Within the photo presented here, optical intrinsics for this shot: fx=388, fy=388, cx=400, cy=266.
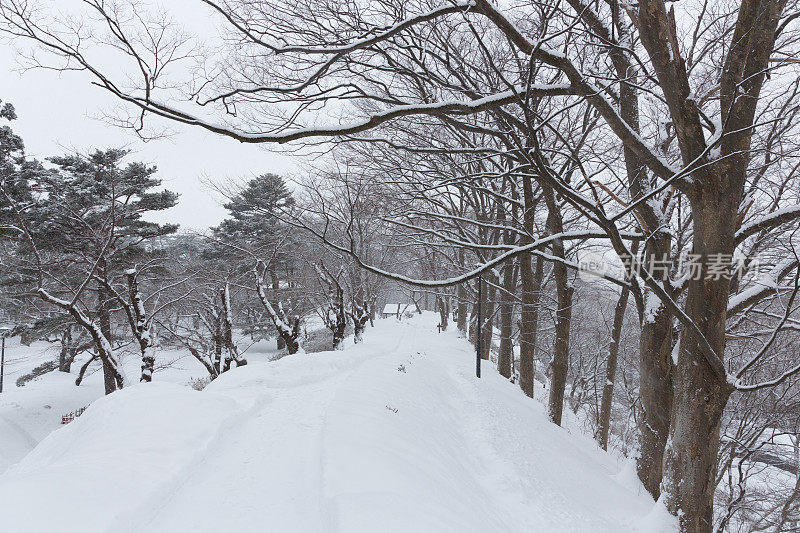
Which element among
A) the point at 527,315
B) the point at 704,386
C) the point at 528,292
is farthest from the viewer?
the point at 527,315

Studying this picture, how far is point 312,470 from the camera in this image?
423 cm

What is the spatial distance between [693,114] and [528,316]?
25.1 feet

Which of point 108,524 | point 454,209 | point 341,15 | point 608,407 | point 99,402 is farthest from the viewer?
point 454,209

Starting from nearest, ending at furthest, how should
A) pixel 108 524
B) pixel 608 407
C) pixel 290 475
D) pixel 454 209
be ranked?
pixel 108 524 < pixel 290 475 < pixel 608 407 < pixel 454 209

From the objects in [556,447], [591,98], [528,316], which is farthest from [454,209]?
[591,98]

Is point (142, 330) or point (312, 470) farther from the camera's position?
point (142, 330)

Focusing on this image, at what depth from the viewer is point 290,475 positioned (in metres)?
4.14

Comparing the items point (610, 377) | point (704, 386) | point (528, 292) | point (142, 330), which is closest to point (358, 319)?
point (142, 330)

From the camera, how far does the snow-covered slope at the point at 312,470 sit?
3.12 metres

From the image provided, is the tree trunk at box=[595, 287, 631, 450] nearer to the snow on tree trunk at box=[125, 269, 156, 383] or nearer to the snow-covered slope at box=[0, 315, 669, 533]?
the snow-covered slope at box=[0, 315, 669, 533]

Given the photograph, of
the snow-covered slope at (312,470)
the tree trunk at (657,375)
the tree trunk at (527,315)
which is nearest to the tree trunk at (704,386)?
the snow-covered slope at (312,470)

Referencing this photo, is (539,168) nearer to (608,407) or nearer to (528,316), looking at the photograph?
(528,316)

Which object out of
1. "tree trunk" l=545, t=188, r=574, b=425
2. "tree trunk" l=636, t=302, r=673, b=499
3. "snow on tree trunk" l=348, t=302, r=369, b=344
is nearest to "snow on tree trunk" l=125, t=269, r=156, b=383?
"snow on tree trunk" l=348, t=302, r=369, b=344

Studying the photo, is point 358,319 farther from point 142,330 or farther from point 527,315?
point 527,315
